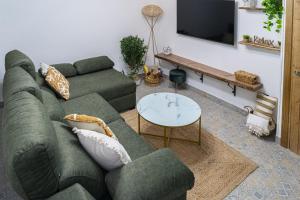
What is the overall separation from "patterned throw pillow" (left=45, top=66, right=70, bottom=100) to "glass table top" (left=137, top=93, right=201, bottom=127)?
93 centimetres

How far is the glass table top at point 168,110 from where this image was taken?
2.77m

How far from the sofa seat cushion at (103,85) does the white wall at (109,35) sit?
70cm

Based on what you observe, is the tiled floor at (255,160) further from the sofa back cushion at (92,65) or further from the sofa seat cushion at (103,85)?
the sofa back cushion at (92,65)

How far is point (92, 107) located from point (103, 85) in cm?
67

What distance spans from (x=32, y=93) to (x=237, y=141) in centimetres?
223

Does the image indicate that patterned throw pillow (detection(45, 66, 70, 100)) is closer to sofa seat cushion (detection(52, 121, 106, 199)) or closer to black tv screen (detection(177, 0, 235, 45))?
sofa seat cushion (detection(52, 121, 106, 199))

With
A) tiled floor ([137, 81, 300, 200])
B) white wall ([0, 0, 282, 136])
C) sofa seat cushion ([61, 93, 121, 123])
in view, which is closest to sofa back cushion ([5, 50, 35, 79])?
sofa seat cushion ([61, 93, 121, 123])

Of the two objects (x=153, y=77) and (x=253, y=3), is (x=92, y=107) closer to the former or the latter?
(x=153, y=77)

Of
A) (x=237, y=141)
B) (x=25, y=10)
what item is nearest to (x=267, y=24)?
(x=237, y=141)

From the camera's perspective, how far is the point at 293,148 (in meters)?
2.82

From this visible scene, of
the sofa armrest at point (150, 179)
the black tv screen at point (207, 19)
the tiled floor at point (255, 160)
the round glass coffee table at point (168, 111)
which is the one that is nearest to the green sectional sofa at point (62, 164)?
the sofa armrest at point (150, 179)

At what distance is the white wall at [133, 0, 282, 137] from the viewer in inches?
125

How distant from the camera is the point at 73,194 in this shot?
1503 mm

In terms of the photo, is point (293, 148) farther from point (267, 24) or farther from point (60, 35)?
point (60, 35)
